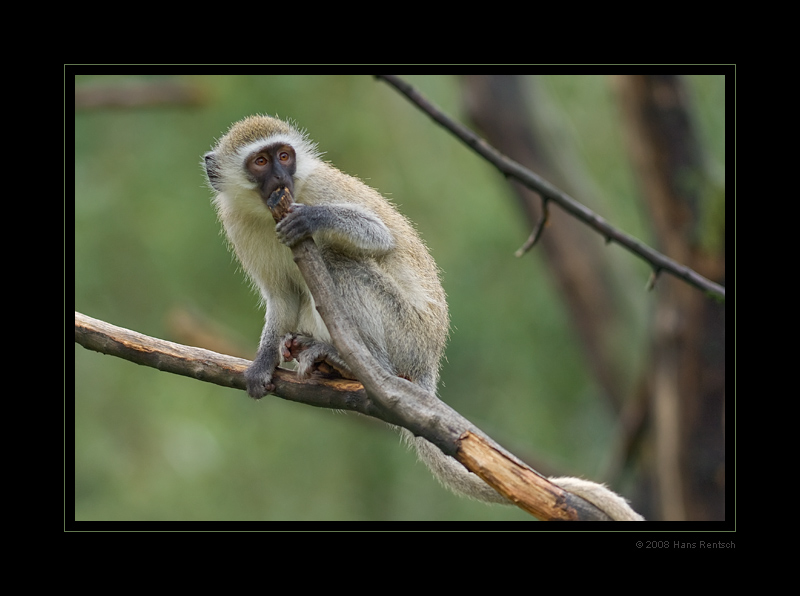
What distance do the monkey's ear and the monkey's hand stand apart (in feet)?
3.27

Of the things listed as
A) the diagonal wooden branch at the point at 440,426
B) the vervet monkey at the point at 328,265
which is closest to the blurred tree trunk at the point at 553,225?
the vervet monkey at the point at 328,265

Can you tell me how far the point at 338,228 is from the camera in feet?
12.9

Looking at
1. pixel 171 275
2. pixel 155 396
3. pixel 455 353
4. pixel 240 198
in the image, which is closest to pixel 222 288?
pixel 171 275

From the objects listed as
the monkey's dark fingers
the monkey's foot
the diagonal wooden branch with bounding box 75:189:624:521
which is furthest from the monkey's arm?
the monkey's foot

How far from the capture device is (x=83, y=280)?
26.2ft

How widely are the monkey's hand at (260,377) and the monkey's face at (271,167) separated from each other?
2.70ft

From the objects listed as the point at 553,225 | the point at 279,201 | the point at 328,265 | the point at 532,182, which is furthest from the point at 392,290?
the point at 553,225

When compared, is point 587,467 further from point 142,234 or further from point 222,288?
point 142,234

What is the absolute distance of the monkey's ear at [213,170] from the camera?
435 cm

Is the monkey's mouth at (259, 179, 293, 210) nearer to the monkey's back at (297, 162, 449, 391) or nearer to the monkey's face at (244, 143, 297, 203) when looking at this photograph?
the monkey's face at (244, 143, 297, 203)

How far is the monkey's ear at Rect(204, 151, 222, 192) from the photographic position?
435 centimetres

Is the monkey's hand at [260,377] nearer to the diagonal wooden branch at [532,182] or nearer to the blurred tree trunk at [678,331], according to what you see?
the diagonal wooden branch at [532,182]

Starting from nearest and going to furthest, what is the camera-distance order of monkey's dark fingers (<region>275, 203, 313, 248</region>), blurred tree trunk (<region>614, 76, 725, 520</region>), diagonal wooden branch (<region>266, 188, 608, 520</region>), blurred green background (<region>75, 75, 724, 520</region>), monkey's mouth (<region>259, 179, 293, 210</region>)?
diagonal wooden branch (<region>266, 188, 608, 520</region>)
monkey's dark fingers (<region>275, 203, 313, 248</region>)
monkey's mouth (<region>259, 179, 293, 210</region>)
blurred tree trunk (<region>614, 76, 725, 520</region>)
blurred green background (<region>75, 75, 724, 520</region>)

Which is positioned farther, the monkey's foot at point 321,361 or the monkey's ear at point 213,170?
the monkey's ear at point 213,170
